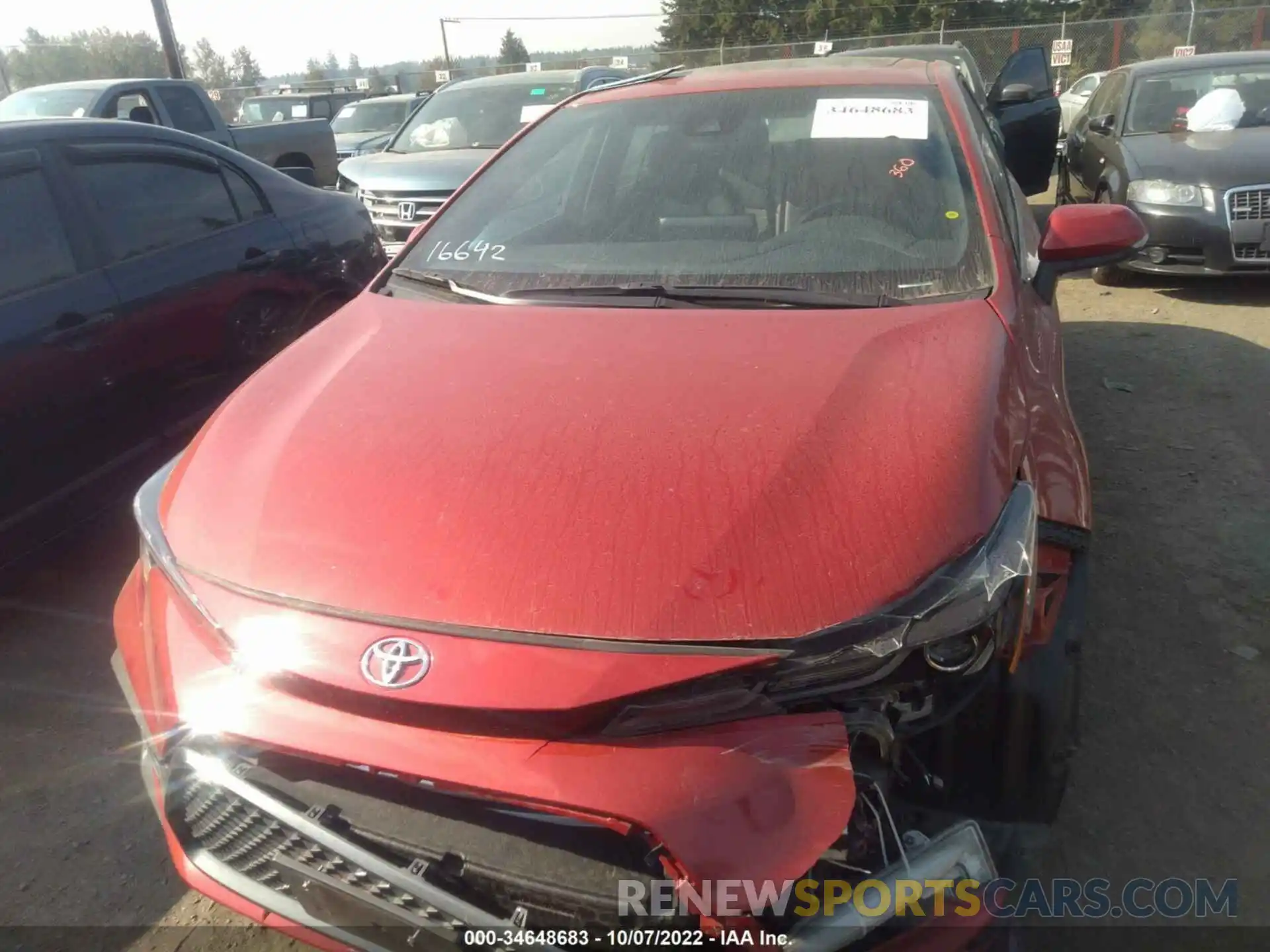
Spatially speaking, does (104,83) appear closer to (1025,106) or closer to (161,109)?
(161,109)

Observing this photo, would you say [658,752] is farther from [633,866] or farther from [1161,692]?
[1161,692]

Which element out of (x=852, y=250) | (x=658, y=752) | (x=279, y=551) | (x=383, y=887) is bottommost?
(x=383, y=887)

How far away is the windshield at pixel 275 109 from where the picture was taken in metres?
17.7

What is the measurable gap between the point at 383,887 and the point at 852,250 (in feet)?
6.09

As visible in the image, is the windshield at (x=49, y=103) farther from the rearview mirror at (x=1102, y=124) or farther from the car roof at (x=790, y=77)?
the rearview mirror at (x=1102, y=124)

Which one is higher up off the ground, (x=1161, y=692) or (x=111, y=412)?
(x=111, y=412)

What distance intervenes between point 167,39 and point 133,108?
8.29 m

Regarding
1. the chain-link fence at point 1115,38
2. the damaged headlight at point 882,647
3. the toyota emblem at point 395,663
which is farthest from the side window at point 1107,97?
the chain-link fence at point 1115,38

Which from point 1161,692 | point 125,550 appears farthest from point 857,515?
point 125,550

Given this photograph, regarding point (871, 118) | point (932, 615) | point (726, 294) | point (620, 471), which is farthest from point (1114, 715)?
point (871, 118)

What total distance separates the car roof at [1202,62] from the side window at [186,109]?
8.92 meters

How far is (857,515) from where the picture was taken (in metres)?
1.62

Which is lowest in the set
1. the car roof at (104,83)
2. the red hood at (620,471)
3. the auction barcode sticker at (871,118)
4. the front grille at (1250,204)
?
the front grille at (1250,204)

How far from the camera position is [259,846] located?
5.48ft
